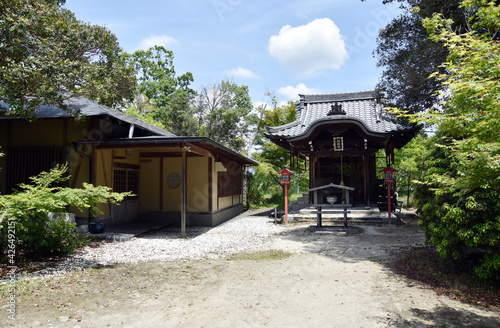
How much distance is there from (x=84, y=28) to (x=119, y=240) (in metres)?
5.51

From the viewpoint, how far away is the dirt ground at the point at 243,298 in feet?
11.5

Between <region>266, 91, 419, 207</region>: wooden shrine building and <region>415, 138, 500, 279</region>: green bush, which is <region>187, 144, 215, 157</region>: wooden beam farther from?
<region>415, 138, 500, 279</region>: green bush

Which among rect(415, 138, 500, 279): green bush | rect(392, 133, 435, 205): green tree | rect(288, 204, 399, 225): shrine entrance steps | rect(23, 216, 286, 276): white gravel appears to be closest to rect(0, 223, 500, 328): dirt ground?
rect(23, 216, 286, 276): white gravel

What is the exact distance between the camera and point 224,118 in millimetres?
23422

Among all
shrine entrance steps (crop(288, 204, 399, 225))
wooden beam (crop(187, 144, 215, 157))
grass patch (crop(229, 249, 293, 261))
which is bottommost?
grass patch (crop(229, 249, 293, 261))

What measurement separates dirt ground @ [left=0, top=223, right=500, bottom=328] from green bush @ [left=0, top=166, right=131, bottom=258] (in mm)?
1116

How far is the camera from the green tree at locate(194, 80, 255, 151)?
23.4m

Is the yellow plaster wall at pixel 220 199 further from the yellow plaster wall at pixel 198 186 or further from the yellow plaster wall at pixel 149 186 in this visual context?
the yellow plaster wall at pixel 149 186

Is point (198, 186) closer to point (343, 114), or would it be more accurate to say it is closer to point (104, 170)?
point (104, 170)

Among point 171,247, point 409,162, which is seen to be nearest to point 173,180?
point 171,247

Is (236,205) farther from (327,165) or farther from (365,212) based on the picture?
(365,212)

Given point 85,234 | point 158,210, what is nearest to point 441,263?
point 85,234

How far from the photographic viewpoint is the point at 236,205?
50.4ft

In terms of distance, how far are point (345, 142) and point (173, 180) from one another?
7.23 meters
